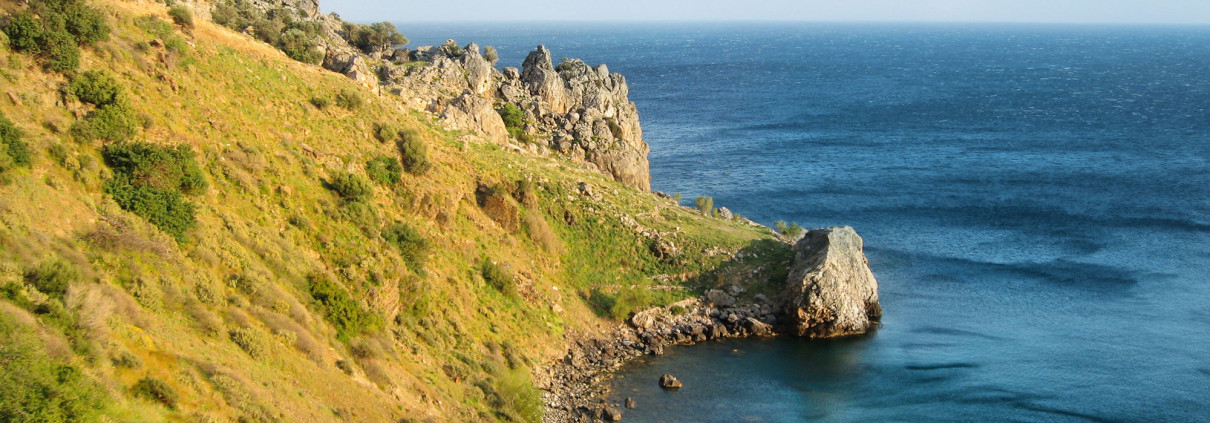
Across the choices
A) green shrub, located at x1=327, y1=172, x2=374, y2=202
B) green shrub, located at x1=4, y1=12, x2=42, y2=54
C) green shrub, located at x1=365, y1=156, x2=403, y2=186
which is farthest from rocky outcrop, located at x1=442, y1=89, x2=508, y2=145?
green shrub, located at x1=4, y1=12, x2=42, y2=54

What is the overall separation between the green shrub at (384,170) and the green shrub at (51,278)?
26649mm

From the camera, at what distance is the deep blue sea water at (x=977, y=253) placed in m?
53.3

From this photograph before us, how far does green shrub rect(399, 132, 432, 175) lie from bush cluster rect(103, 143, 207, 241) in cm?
1740

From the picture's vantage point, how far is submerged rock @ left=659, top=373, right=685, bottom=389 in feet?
172

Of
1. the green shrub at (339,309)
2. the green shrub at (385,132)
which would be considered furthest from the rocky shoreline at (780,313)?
the green shrub at (385,132)

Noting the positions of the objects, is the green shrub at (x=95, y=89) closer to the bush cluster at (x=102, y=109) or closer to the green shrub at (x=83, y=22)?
the bush cluster at (x=102, y=109)

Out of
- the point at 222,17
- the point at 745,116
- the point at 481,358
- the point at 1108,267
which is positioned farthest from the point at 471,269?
the point at 745,116

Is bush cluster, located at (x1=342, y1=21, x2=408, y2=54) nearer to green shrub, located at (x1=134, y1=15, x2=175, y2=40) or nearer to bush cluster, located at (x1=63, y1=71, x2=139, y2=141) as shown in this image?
green shrub, located at (x1=134, y1=15, x2=175, y2=40)

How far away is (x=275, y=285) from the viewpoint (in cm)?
3966

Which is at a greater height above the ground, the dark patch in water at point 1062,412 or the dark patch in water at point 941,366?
the dark patch in water at point 941,366

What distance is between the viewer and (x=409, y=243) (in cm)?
5181

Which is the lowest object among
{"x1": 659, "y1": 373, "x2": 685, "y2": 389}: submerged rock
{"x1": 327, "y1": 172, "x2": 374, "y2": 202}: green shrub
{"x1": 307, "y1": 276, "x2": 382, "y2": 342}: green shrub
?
{"x1": 659, "y1": 373, "x2": 685, "y2": 389}: submerged rock

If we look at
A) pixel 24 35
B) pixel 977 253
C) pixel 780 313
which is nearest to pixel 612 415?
pixel 780 313

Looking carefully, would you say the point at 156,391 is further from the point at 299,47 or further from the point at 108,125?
the point at 299,47
